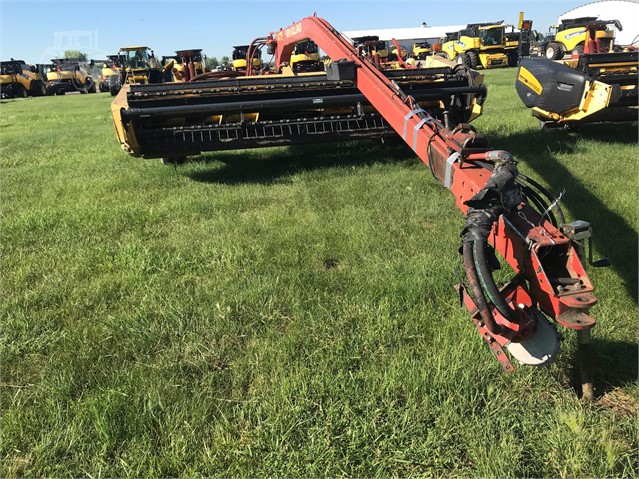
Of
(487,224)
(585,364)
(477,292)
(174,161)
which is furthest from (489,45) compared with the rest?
(477,292)

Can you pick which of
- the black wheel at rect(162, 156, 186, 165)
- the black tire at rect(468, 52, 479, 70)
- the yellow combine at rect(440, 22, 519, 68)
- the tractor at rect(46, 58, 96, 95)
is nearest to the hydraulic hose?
the black wheel at rect(162, 156, 186, 165)

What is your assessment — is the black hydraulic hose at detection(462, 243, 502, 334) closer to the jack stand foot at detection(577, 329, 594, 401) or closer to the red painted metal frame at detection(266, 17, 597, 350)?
the red painted metal frame at detection(266, 17, 597, 350)

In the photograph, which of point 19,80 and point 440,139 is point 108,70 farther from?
point 440,139

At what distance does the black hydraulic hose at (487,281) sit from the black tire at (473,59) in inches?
949

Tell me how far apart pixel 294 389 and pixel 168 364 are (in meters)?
0.68

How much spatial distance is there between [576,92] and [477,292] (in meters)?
5.19

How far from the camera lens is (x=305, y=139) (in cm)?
541

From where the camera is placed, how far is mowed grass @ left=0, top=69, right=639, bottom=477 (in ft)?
5.97

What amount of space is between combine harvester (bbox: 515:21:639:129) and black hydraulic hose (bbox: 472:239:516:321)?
16.0 ft

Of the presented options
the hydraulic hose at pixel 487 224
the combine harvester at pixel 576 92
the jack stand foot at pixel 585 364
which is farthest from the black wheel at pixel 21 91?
the jack stand foot at pixel 585 364

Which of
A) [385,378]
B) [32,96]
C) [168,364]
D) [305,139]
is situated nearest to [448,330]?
[385,378]

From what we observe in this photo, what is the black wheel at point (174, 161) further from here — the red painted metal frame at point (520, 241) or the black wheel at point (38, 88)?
the black wheel at point (38, 88)

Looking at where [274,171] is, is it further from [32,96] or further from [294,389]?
[32,96]

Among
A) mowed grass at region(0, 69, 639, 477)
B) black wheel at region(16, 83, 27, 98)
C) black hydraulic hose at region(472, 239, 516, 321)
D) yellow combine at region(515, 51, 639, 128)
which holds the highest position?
black wheel at region(16, 83, 27, 98)
